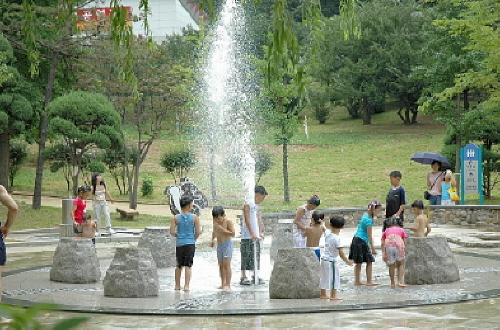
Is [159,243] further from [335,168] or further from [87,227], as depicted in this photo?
[335,168]

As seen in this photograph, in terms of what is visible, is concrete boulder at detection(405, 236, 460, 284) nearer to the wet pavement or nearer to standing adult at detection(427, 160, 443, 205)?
the wet pavement

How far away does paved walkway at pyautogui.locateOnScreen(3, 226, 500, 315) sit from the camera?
9289 millimetres

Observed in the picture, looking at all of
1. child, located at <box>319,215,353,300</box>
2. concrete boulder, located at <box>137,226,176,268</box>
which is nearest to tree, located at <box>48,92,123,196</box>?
concrete boulder, located at <box>137,226,176,268</box>

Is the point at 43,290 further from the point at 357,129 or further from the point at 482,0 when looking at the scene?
the point at 357,129

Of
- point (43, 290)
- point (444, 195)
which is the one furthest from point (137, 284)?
point (444, 195)

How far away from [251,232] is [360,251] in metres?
1.61

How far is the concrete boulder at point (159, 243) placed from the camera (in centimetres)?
1409

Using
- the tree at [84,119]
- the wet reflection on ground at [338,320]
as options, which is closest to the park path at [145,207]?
the tree at [84,119]

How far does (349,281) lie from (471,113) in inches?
701

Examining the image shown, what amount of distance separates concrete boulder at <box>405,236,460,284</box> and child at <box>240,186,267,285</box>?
2.20 metres

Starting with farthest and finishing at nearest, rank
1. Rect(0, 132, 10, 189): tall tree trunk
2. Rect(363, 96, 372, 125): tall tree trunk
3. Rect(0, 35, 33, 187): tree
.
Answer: Rect(363, 96, 372, 125): tall tree trunk
Rect(0, 132, 10, 189): tall tree trunk
Rect(0, 35, 33, 187): tree

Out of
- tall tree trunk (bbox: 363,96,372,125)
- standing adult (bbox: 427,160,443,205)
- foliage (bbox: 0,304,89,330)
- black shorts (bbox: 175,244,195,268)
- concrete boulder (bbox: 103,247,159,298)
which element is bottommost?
concrete boulder (bbox: 103,247,159,298)

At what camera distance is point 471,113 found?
28.1m

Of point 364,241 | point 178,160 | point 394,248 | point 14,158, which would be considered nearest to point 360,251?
point 364,241
